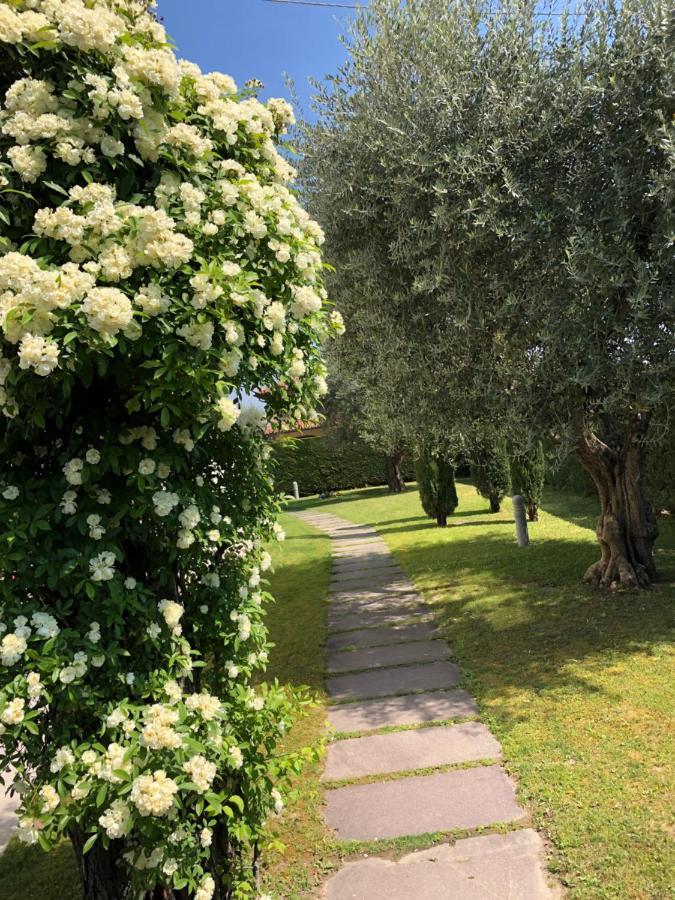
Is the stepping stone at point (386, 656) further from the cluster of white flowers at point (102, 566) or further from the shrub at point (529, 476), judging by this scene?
the shrub at point (529, 476)

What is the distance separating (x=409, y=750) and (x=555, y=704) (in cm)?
121

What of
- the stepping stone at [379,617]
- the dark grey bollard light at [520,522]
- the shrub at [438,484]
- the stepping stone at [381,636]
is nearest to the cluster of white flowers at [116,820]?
the stepping stone at [381,636]

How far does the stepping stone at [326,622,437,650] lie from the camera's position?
20.8 feet

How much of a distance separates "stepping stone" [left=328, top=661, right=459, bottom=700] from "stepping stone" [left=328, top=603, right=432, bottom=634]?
4.78 feet

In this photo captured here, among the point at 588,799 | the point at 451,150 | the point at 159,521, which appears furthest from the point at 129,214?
the point at 451,150

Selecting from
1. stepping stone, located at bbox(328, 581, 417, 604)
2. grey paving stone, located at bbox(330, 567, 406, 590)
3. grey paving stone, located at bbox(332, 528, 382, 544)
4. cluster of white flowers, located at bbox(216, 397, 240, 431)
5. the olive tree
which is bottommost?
stepping stone, located at bbox(328, 581, 417, 604)

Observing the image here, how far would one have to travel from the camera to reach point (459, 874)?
279cm

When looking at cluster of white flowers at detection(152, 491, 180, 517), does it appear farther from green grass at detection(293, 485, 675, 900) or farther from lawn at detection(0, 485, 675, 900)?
green grass at detection(293, 485, 675, 900)

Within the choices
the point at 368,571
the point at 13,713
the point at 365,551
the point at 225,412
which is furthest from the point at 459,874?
the point at 365,551

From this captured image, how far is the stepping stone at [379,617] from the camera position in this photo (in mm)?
7023

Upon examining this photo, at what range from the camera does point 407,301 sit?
6426 mm

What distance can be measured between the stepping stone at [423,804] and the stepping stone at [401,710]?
0.75m

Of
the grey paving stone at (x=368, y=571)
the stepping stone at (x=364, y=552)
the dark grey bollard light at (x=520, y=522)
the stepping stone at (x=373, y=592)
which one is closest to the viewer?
the stepping stone at (x=373, y=592)

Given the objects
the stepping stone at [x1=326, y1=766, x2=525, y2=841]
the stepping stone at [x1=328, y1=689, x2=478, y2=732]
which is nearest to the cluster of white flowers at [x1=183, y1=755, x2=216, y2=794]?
the stepping stone at [x1=326, y1=766, x2=525, y2=841]
